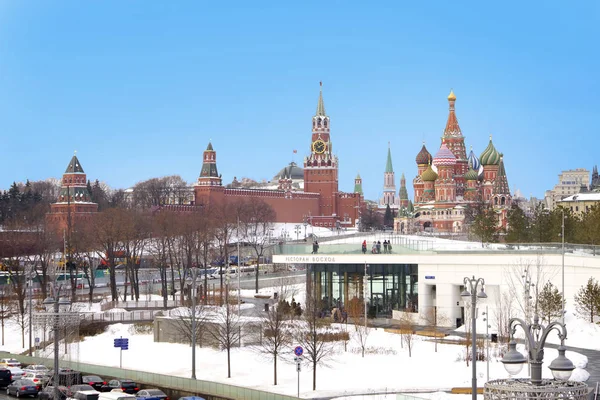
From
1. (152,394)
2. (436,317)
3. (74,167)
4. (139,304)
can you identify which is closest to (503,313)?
(436,317)

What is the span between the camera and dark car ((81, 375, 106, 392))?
132ft

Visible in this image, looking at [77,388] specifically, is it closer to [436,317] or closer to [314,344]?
[314,344]

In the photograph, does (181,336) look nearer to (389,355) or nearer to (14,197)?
(389,355)

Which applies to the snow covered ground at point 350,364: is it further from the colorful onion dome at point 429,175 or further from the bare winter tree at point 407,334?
the colorful onion dome at point 429,175

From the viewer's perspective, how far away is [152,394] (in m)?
37.4

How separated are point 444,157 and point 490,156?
9.87 metres

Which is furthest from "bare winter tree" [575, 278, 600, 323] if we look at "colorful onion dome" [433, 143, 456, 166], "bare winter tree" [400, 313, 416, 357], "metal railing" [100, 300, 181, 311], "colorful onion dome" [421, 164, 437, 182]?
"colorful onion dome" [421, 164, 437, 182]

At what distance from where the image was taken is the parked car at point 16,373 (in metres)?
43.4

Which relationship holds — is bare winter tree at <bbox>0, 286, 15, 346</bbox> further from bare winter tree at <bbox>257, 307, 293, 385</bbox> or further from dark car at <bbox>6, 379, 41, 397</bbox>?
dark car at <bbox>6, 379, 41, 397</bbox>

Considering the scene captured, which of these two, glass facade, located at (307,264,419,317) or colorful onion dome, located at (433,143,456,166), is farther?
colorful onion dome, located at (433,143,456,166)

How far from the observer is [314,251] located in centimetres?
6319

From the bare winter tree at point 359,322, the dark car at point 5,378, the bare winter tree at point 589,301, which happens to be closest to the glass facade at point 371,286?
the bare winter tree at point 359,322

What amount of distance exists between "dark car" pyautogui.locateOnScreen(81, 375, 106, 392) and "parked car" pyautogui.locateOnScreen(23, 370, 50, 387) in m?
1.45

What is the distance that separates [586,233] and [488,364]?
32107mm
